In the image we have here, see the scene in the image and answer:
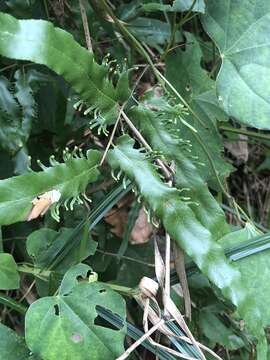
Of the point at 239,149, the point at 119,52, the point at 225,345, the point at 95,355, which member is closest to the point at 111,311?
the point at 95,355

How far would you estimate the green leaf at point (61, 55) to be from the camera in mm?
675

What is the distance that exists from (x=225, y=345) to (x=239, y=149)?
54cm

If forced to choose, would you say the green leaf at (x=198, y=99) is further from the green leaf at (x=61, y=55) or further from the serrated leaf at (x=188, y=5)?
the green leaf at (x=61, y=55)

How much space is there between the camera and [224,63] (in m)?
0.91

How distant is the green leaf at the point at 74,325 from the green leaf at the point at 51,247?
9 cm

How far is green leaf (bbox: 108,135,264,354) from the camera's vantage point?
740 millimetres

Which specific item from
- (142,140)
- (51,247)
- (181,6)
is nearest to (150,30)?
(181,6)

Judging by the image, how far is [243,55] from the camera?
914mm

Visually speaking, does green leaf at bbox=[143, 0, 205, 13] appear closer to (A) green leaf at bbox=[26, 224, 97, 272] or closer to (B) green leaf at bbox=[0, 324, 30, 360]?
(A) green leaf at bbox=[26, 224, 97, 272]

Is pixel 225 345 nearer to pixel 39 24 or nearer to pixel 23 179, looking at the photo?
pixel 23 179

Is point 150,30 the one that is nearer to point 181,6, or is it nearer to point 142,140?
point 181,6

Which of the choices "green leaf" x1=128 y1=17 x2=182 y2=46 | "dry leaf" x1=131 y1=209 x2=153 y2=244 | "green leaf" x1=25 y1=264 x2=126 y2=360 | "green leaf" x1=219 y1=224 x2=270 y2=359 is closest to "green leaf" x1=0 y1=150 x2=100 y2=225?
"green leaf" x1=25 y1=264 x2=126 y2=360

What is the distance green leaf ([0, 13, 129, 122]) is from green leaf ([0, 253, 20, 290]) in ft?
0.76

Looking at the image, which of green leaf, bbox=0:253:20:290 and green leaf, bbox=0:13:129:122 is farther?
green leaf, bbox=0:253:20:290
